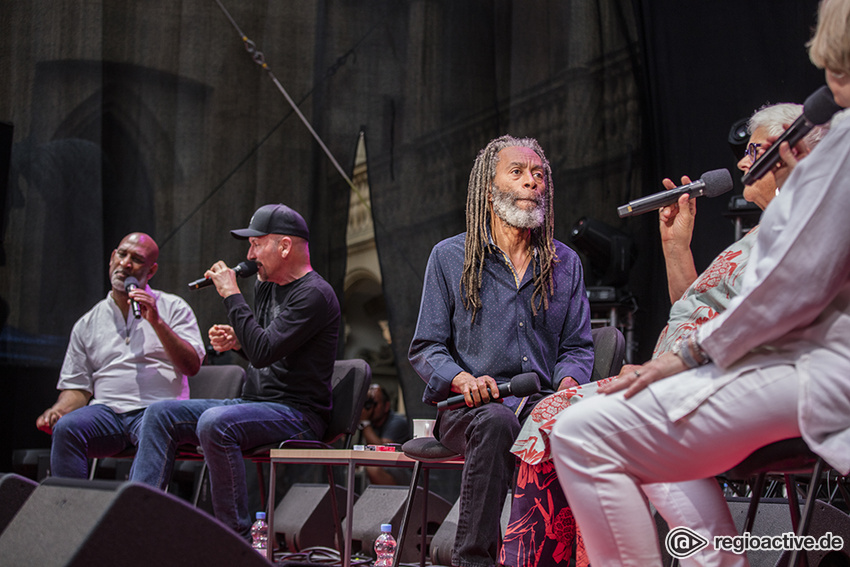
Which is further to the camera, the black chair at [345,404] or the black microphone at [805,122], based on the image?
the black chair at [345,404]

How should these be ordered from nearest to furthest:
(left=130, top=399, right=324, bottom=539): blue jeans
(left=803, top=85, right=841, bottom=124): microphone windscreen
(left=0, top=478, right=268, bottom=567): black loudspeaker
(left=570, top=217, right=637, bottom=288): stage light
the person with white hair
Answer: (left=0, top=478, right=268, bottom=567): black loudspeaker, the person with white hair, (left=803, top=85, right=841, bottom=124): microphone windscreen, (left=130, top=399, right=324, bottom=539): blue jeans, (left=570, top=217, right=637, bottom=288): stage light

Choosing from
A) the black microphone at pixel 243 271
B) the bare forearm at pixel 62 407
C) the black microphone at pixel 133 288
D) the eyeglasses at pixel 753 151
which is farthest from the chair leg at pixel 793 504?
the bare forearm at pixel 62 407

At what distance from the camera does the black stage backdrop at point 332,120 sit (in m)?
4.52

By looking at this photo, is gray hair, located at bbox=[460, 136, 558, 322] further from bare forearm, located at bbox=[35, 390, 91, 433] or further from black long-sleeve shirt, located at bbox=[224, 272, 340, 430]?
bare forearm, located at bbox=[35, 390, 91, 433]

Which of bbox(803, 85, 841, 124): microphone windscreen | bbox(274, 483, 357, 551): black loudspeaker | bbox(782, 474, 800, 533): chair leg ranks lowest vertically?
bbox(274, 483, 357, 551): black loudspeaker

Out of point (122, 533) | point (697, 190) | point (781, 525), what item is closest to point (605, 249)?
point (697, 190)

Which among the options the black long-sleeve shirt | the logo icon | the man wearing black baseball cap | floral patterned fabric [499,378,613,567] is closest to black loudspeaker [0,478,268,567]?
the logo icon

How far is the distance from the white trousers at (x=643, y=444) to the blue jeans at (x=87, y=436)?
2.42m

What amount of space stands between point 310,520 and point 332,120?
240 centimetres

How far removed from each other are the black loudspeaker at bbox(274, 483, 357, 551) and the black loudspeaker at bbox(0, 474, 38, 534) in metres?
2.31

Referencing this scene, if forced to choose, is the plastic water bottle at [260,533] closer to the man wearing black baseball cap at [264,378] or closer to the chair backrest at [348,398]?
the man wearing black baseball cap at [264,378]

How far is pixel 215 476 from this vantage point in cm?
298

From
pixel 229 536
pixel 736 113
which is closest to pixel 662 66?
→ pixel 736 113

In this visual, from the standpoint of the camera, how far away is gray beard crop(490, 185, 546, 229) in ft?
8.51
